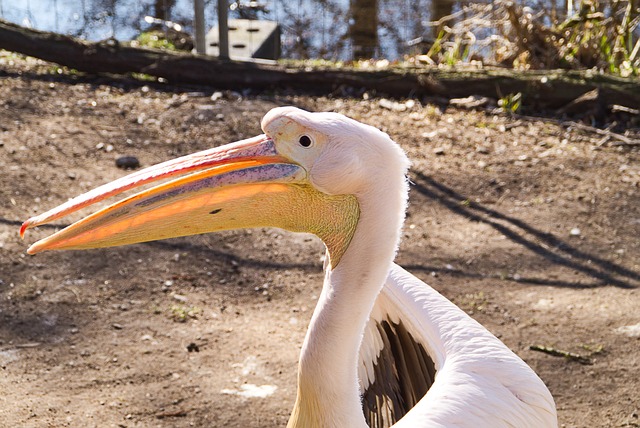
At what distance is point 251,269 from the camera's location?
369cm

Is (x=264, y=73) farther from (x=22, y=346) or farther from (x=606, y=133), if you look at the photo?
(x=22, y=346)

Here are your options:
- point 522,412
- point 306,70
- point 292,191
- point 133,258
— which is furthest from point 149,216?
point 306,70

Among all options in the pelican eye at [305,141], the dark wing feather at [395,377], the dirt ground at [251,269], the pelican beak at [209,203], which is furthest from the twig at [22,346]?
the pelican eye at [305,141]

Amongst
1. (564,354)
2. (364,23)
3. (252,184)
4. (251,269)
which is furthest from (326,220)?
(364,23)

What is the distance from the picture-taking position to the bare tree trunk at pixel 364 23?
9473 millimetres

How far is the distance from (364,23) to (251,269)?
6359mm

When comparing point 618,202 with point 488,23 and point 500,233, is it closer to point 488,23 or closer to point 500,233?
point 500,233

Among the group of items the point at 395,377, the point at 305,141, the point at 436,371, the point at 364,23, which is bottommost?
the point at 395,377

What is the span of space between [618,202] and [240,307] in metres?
2.08

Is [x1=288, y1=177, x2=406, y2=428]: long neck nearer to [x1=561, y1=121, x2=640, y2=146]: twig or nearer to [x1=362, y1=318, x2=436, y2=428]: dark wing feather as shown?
[x1=362, y1=318, x2=436, y2=428]: dark wing feather

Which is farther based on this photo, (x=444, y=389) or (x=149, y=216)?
(x=444, y=389)

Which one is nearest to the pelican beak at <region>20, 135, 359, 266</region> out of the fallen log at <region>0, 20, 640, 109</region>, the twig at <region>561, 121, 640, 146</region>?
the twig at <region>561, 121, 640, 146</region>

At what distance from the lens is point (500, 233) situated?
4031mm

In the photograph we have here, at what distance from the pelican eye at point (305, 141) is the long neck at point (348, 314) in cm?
17
